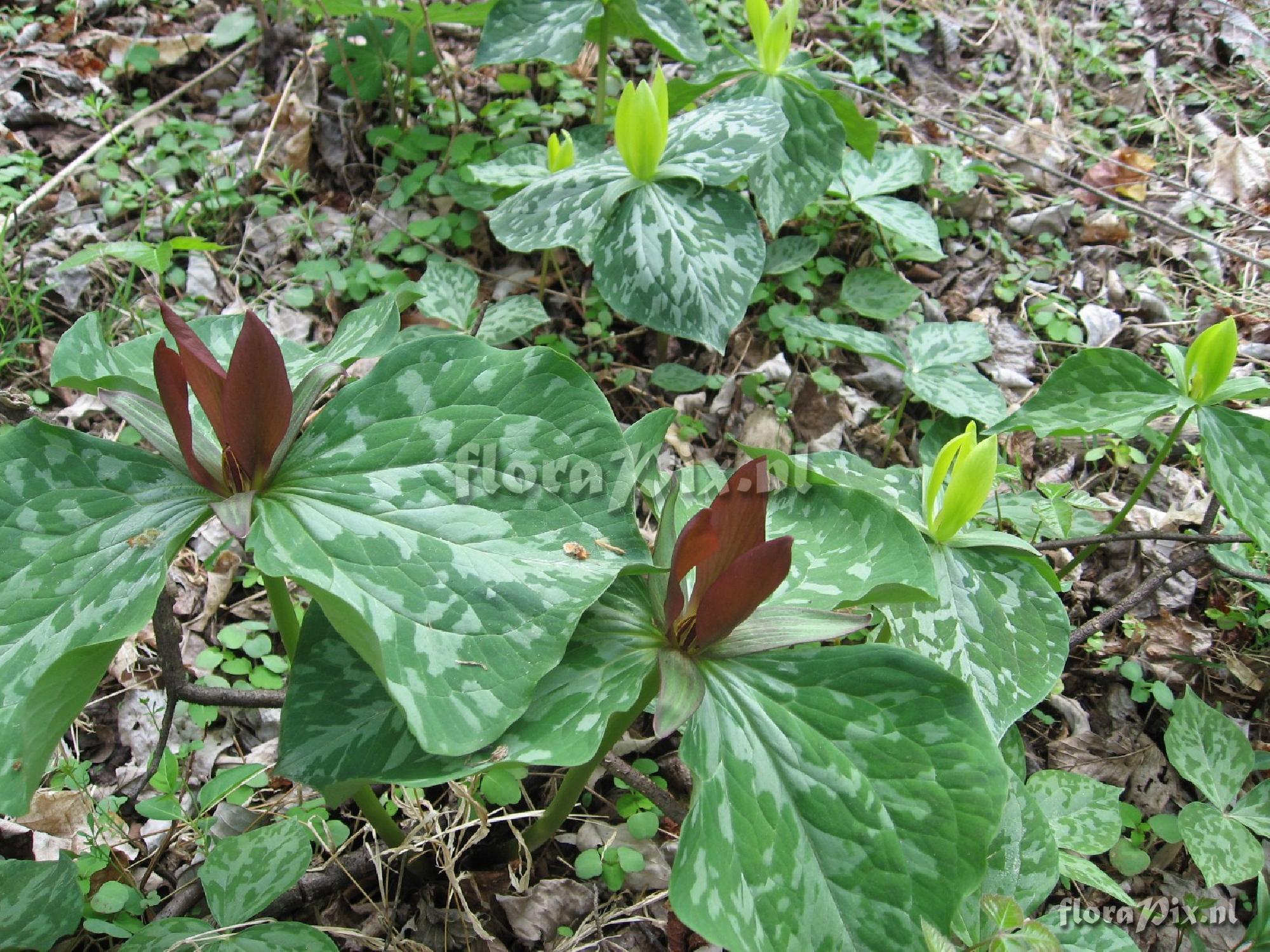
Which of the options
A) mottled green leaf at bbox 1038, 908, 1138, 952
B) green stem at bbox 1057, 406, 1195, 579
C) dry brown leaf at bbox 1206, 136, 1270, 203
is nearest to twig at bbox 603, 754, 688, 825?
mottled green leaf at bbox 1038, 908, 1138, 952

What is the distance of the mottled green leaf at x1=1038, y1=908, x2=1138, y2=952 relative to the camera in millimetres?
1253

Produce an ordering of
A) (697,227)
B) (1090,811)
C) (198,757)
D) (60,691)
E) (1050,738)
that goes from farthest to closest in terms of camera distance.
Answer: (697,227) → (1050,738) → (198,757) → (1090,811) → (60,691)

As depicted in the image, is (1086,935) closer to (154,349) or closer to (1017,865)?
(1017,865)

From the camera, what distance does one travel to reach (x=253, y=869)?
126cm

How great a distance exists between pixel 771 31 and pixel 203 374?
1765 millimetres

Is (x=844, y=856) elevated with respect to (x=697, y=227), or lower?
lower

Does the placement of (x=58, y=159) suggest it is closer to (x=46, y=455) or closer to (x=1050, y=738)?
(x=46, y=455)

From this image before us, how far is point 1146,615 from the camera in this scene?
2.03m

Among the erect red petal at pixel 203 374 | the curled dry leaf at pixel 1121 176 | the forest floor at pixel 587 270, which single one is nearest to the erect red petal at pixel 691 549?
the erect red petal at pixel 203 374

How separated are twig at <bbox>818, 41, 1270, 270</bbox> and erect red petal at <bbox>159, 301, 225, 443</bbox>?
218cm

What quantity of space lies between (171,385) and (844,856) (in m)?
0.95

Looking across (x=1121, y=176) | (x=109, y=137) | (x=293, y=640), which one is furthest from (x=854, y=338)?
(x=109, y=137)

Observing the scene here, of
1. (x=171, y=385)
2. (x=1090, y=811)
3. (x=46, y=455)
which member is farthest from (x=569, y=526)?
(x=1090, y=811)

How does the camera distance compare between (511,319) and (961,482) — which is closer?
(961,482)
